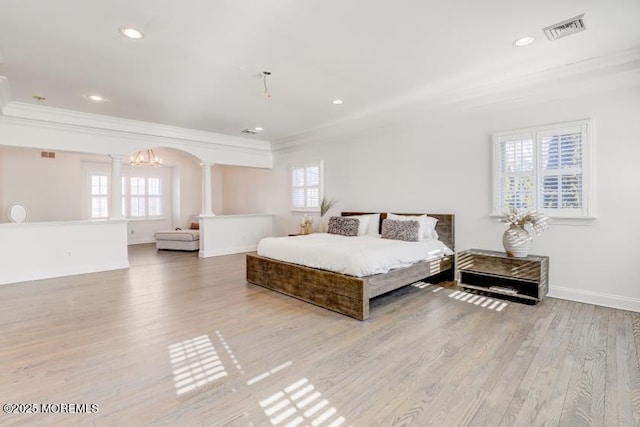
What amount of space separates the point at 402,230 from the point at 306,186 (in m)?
3.26

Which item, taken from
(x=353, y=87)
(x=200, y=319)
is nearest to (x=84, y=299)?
(x=200, y=319)

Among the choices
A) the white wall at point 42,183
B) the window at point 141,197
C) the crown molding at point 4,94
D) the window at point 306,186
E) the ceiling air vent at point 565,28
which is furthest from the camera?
the window at point 141,197

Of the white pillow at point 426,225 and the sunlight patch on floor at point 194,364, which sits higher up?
the white pillow at point 426,225

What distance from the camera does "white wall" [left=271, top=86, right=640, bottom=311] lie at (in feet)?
11.1

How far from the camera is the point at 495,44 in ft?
10.3

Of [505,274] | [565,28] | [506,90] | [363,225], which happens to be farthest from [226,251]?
[565,28]

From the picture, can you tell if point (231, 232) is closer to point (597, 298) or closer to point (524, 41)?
point (524, 41)

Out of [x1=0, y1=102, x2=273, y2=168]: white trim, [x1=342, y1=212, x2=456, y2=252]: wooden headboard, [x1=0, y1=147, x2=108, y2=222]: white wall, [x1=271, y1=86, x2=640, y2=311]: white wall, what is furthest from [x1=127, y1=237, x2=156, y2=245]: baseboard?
[x1=342, y1=212, x2=456, y2=252]: wooden headboard

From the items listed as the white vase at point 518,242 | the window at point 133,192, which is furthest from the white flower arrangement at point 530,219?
the window at point 133,192

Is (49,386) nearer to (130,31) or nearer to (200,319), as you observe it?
(200,319)

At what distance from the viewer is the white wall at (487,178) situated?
337 centimetres

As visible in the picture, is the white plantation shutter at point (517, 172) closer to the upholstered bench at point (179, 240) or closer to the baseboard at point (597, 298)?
the baseboard at point (597, 298)

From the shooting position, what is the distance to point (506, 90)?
4020mm

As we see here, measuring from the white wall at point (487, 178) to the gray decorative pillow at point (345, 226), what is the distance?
0.67m
